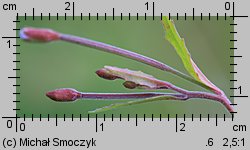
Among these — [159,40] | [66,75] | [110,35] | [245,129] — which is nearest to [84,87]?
[66,75]

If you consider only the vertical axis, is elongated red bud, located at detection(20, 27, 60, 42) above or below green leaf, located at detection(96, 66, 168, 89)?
above

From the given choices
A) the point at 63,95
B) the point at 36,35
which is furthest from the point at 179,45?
the point at 36,35

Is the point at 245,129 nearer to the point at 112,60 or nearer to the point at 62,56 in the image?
the point at 112,60

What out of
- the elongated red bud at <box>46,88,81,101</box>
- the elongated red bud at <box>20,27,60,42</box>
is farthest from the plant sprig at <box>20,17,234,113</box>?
the elongated red bud at <box>20,27,60,42</box>

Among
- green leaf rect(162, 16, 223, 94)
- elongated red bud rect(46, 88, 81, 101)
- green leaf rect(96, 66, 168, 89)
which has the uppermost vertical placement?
green leaf rect(162, 16, 223, 94)

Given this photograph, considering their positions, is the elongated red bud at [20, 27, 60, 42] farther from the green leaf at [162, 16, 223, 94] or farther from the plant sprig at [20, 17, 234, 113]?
the green leaf at [162, 16, 223, 94]

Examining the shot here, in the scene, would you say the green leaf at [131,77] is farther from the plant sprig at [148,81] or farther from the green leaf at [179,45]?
the green leaf at [179,45]
